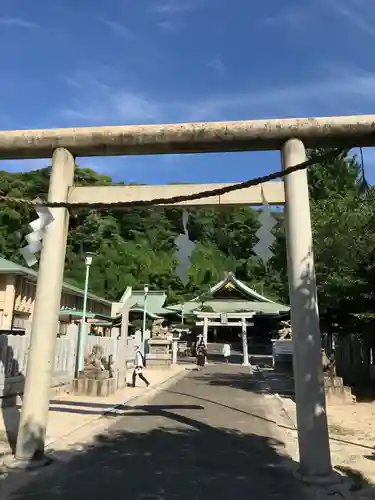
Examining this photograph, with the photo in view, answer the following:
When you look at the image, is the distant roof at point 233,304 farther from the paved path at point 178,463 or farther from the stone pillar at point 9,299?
the paved path at point 178,463

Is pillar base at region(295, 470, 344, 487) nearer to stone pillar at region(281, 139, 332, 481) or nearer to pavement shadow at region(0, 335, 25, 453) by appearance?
stone pillar at region(281, 139, 332, 481)

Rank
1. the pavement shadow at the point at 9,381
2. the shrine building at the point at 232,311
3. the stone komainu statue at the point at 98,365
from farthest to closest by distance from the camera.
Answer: the shrine building at the point at 232,311
the stone komainu statue at the point at 98,365
the pavement shadow at the point at 9,381

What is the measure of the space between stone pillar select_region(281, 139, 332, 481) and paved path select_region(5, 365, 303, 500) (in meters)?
0.49

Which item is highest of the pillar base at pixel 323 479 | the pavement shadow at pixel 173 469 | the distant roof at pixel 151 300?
the distant roof at pixel 151 300

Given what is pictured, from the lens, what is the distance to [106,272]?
152ft

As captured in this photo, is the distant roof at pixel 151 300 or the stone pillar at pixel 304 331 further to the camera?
the distant roof at pixel 151 300

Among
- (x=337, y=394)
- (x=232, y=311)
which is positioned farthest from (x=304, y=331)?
(x=232, y=311)

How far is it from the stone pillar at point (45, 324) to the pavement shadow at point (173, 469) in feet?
1.80

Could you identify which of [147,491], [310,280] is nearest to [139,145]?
[310,280]

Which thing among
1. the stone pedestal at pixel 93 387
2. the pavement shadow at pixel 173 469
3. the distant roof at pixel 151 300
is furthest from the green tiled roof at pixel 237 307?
the pavement shadow at pixel 173 469

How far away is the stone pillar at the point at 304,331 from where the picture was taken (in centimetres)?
529

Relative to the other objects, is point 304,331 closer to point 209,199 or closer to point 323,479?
point 323,479

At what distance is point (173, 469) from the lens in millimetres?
5875

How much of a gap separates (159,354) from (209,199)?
2044cm
